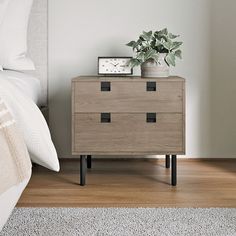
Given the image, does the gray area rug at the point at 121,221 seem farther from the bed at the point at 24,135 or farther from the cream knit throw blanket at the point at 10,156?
the cream knit throw blanket at the point at 10,156

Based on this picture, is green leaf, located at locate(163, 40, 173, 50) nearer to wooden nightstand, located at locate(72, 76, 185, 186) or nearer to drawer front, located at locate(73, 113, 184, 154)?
wooden nightstand, located at locate(72, 76, 185, 186)

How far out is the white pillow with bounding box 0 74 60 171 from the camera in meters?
1.72

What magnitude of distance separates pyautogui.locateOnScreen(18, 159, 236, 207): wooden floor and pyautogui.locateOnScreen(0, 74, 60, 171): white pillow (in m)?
0.46

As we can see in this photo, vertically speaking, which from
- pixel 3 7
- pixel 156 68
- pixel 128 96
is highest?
pixel 3 7

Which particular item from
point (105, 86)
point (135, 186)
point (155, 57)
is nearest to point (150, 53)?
point (155, 57)

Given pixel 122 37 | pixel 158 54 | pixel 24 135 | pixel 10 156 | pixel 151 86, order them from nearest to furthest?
pixel 10 156
pixel 24 135
pixel 151 86
pixel 158 54
pixel 122 37

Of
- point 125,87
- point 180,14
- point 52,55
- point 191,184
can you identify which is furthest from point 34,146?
point 180,14

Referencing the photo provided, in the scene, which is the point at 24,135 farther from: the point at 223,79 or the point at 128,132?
the point at 223,79

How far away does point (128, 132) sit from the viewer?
2562mm

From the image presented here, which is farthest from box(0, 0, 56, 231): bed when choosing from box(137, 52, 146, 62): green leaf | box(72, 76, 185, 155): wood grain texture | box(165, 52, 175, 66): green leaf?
box(165, 52, 175, 66): green leaf

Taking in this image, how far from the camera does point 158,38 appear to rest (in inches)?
104

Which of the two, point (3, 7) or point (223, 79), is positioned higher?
point (3, 7)

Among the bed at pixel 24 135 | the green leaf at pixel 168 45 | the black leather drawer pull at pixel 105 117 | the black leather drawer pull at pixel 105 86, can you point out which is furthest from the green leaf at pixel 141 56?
the bed at pixel 24 135

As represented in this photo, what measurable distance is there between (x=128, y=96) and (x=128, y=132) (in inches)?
7.3
